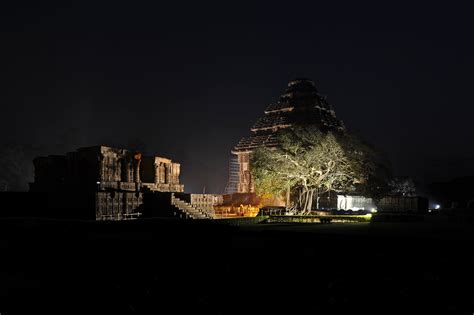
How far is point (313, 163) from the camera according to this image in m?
33.7

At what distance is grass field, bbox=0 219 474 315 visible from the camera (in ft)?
31.7

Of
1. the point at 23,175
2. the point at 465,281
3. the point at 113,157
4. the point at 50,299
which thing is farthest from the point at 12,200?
the point at 23,175

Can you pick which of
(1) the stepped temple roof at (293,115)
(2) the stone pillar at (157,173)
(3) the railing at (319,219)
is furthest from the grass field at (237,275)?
(1) the stepped temple roof at (293,115)

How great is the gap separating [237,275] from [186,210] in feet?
62.6

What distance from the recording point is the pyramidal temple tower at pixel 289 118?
5134 centimetres

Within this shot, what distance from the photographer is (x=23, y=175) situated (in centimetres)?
5931

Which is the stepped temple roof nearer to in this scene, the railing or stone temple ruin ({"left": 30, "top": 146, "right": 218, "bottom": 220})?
stone temple ruin ({"left": 30, "top": 146, "right": 218, "bottom": 220})

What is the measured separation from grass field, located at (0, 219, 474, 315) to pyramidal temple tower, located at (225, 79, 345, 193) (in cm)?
3642

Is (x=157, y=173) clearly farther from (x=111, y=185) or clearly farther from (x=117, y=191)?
(x=117, y=191)

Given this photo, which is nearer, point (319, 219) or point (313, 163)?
point (319, 219)

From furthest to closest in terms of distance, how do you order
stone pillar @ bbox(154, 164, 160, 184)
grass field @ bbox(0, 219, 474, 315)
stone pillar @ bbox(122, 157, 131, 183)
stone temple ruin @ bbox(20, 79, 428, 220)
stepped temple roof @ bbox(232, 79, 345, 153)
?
stepped temple roof @ bbox(232, 79, 345, 153) < stone pillar @ bbox(154, 164, 160, 184) < stone pillar @ bbox(122, 157, 131, 183) < stone temple ruin @ bbox(20, 79, 428, 220) < grass field @ bbox(0, 219, 474, 315)

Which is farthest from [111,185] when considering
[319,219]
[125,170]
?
[319,219]

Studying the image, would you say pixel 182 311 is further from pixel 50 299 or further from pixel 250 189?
pixel 250 189

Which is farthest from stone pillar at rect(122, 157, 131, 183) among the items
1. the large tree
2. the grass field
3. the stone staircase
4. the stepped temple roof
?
the stepped temple roof
